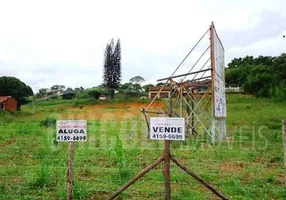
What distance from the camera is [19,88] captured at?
139 feet

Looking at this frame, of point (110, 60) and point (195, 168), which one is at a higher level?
point (110, 60)

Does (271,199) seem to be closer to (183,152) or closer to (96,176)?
(96,176)

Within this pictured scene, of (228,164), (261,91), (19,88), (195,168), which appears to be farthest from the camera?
(19,88)

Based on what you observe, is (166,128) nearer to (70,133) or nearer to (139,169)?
(70,133)

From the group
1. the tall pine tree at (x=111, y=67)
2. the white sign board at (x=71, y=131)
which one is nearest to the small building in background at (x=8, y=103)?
the tall pine tree at (x=111, y=67)

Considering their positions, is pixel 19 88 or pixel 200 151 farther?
pixel 19 88

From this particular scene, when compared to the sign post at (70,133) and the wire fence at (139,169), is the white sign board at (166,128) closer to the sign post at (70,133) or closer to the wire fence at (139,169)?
the sign post at (70,133)

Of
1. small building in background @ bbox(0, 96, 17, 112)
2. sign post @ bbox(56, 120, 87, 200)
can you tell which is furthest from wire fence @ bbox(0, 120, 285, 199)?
small building in background @ bbox(0, 96, 17, 112)

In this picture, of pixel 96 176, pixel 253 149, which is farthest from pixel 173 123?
pixel 253 149

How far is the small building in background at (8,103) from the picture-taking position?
35781 mm

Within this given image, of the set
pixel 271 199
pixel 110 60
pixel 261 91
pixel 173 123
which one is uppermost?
pixel 110 60

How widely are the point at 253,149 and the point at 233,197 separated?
4.69m

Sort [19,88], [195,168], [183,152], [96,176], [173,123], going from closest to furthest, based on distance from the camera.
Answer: [173,123], [96,176], [195,168], [183,152], [19,88]

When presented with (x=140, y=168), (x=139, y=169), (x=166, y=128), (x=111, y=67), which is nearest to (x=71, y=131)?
(x=166, y=128)
